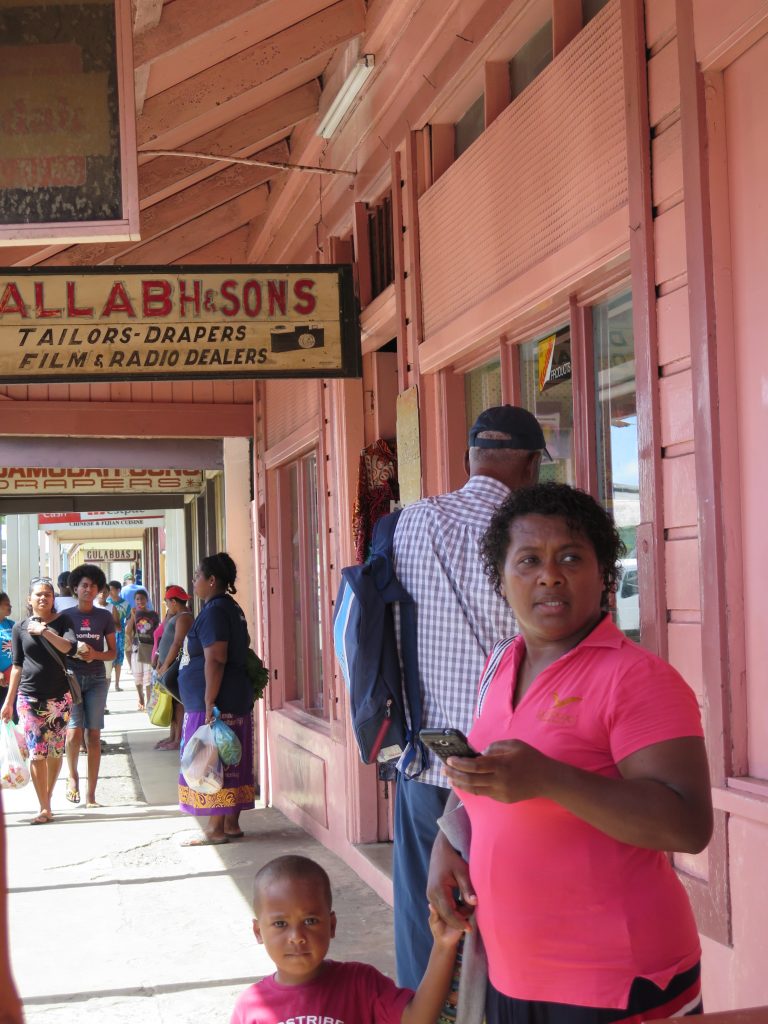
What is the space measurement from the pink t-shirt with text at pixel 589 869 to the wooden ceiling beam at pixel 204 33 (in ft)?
13.7

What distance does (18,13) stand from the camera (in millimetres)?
4309

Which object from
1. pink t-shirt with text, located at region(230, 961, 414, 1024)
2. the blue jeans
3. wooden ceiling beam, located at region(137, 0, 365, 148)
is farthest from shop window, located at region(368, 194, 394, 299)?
pink t-shirt with text, located at region(230, 961, 414, 1024)

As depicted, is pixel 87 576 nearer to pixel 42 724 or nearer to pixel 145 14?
pixel 42 724

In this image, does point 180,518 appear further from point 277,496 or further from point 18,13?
point 18,13

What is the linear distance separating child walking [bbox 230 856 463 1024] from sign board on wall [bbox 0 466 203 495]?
13.3m

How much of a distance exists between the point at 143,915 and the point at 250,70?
13.9 ft

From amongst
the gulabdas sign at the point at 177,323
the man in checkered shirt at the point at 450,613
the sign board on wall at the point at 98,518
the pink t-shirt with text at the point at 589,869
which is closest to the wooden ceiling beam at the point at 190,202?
the gulabdas sign at the point at 177,323

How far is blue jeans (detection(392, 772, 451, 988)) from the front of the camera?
2.86 metres

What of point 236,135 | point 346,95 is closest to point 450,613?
point 346,95

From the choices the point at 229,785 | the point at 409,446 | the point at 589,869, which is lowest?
the point at 229,785

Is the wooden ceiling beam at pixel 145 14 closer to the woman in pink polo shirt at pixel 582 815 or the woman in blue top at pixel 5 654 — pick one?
the woman in pink polo shirt at pixel 582 815

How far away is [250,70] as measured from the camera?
6.05 metres

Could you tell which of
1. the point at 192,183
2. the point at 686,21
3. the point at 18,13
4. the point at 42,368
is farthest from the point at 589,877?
the point at 192,183

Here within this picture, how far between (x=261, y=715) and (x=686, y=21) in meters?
7.54
